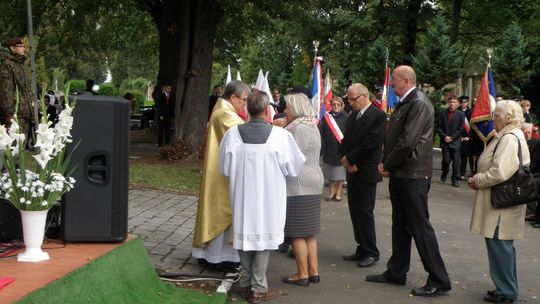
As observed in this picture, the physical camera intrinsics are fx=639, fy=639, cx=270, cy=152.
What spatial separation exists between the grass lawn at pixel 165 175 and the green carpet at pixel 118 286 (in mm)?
6082

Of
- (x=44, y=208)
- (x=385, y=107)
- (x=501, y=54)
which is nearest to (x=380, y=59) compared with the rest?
(x=501, y=54)

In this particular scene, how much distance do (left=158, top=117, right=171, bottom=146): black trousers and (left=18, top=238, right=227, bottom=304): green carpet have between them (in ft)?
45.3

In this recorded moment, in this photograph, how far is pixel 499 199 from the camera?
18.6ft

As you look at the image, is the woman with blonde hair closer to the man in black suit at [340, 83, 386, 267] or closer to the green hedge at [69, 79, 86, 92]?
the man in black suit at [340, 83, 386, 267]

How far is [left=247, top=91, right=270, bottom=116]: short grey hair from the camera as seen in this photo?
558 centimetres

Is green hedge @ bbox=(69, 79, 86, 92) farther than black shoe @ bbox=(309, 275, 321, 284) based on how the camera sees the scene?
No

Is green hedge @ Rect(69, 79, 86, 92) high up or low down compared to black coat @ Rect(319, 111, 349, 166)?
up

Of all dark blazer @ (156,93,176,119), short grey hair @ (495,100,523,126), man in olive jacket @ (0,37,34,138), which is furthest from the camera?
dark blazer @ (156,93,176,119)

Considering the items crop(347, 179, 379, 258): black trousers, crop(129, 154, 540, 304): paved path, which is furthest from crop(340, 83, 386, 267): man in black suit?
crop(129, 154, 540, 304): paved path

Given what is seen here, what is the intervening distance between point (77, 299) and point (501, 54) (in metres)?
23.3

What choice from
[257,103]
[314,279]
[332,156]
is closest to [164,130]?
[332,156]

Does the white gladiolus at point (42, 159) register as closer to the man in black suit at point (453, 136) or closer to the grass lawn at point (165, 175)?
the grass lawn at point (165, 175)

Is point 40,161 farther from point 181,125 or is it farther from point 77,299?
point 181,125

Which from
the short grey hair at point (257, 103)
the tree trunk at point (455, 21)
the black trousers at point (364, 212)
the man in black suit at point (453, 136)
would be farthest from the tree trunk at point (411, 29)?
the short grey hair at point (257, 103)
